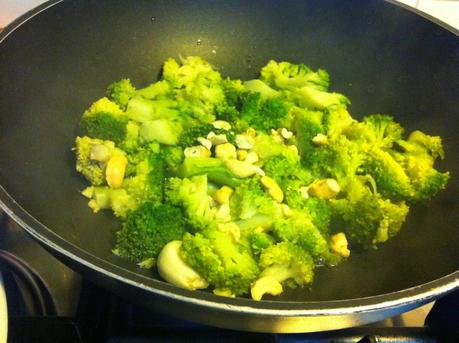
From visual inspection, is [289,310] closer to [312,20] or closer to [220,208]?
[220,208]

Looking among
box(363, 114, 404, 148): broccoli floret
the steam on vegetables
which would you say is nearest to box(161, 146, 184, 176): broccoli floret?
the steam on vegetables

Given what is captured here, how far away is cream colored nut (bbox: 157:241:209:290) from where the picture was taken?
2.79ft

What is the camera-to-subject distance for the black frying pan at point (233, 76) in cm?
66

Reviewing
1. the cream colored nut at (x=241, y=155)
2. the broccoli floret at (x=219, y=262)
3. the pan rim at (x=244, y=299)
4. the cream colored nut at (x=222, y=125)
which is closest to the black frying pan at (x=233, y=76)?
the pan rim at (x=244, y=299)

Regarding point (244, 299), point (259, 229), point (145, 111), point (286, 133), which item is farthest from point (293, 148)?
point (244, 299)

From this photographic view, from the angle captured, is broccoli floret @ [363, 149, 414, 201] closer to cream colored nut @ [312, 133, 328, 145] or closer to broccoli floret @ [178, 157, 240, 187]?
cream colored nut @ [312, 133, 328, 145]

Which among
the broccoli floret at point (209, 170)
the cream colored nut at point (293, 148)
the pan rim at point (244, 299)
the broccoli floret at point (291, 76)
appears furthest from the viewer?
the broccoli floret at point (291, 76)

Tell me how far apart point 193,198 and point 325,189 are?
0.97 ft

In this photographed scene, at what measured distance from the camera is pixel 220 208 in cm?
102

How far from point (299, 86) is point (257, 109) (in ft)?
0.48

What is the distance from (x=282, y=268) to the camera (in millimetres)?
887

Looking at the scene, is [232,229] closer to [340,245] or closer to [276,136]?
[340,245]

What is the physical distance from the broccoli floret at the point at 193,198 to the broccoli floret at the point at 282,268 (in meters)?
0.15

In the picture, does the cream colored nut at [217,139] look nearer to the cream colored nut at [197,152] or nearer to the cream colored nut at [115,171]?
the cream colored nut at [197,152]
